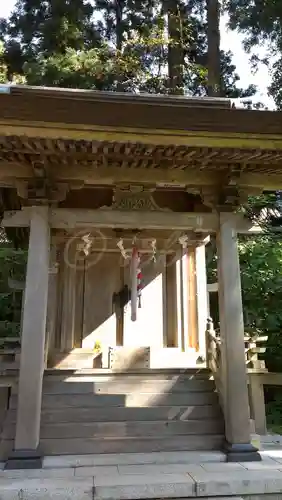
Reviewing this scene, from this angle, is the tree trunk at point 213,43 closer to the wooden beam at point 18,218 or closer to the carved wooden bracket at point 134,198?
the carved wooden bracket at point 134,198

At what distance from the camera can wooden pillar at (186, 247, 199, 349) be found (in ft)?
23.6

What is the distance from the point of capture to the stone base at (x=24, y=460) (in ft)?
14.3

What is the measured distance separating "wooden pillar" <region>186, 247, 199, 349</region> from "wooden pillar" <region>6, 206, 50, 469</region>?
10.5ft

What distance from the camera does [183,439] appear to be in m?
5.13

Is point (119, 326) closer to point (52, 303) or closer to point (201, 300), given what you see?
point (52, 303)

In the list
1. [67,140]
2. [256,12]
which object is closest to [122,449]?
[67,140]

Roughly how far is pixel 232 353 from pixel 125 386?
→ 5.73ft

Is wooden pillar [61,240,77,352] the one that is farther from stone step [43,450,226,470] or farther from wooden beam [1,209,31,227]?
stone step [43,450,226,470]

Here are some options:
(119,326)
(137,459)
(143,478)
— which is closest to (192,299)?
(119,326)

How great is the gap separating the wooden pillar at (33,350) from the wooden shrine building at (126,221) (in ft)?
0.04

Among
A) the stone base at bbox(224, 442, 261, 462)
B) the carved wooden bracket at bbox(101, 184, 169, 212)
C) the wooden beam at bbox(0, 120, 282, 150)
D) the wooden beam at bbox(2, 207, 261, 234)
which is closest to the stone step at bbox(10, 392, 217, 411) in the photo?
the stone base at bbox(224, 442, 261, 462)

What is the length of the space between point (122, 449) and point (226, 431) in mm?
1304

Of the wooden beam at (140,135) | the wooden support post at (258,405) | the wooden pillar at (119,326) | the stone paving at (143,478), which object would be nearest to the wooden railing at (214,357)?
the wooden support post at (258,405)

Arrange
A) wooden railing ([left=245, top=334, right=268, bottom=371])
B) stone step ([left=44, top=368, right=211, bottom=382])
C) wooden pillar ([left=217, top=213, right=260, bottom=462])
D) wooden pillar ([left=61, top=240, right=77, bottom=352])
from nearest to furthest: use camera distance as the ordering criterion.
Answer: wooden pillar ([left=217, top=213, right=260, bottom=462]), stone step ([left=44, top=368, right=211, bottom=382]), wooden railing ([left=245, top=334, right=268, bottom=371]), wooden pillar ([left=61, top=240, right=77, bottom=352])
